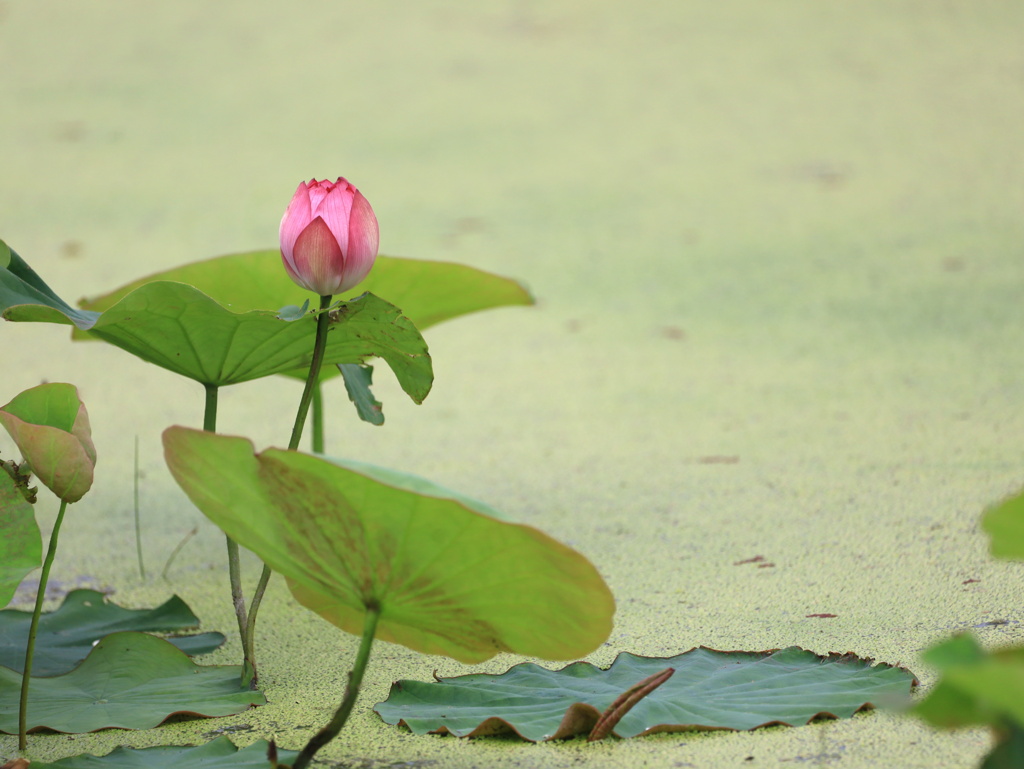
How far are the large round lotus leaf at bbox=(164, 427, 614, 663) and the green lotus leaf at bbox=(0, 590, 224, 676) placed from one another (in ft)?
1.11

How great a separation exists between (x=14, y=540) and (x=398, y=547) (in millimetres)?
275

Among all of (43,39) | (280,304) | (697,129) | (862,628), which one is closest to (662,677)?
(862,628)

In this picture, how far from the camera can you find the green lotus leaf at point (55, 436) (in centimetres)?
68

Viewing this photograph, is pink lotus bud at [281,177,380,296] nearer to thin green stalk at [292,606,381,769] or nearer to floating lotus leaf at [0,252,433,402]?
floating lotus leaf at [0,252,433,402]

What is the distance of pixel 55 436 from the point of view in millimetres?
680

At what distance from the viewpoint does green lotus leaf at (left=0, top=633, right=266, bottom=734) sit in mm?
742

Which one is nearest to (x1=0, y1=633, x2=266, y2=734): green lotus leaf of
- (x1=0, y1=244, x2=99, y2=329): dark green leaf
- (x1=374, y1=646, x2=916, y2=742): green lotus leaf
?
(x1=374, y1=646, x2=916, y2=742): green lotus leaf

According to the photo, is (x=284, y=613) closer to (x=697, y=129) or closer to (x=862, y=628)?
(x=862, y=628)

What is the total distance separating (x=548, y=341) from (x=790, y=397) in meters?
0.53

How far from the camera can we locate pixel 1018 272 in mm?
2197

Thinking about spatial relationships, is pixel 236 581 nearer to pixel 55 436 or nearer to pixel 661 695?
pixel 55 436

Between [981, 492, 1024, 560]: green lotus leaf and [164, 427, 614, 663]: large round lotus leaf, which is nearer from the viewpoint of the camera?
[981, 492, 1024, 560]: green lotus leaf

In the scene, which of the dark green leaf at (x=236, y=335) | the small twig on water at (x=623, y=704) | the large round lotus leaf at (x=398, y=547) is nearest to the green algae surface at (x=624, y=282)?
the small twig on water at (x=623, y=704)

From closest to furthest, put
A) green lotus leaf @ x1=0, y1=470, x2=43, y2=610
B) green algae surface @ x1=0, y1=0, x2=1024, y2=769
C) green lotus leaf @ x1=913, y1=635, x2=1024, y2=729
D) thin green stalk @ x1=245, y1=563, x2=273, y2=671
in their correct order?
green lotus leaf @ x1=913, y1=635, x2=1024, y2=729
green lotus leaf @ x1=0, y1=470, x2=43, y2=610
thin green stalk @ x1=245, y1=563, x2=273, y2=671
green algae surface @ x1=0, y1=0, x2=1024, y2=769
